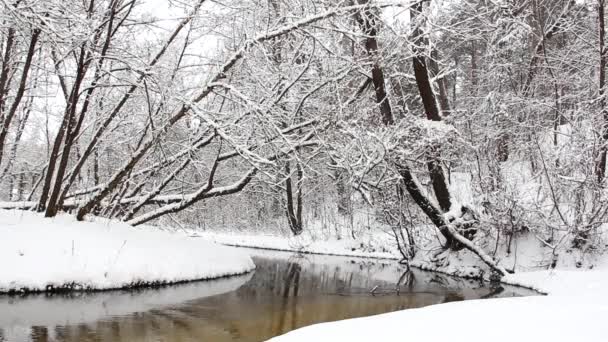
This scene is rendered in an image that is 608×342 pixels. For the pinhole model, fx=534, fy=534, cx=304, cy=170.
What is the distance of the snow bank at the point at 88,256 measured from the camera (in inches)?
347

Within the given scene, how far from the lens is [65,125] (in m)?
11.1

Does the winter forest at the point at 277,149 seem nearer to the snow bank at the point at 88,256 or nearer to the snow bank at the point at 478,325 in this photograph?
the snow bank at the point at 88,256

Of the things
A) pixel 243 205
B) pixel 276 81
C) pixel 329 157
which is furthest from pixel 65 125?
pixel 243 205

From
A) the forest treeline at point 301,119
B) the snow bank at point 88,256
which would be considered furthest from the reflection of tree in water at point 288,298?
the forest treeline at point 301,119

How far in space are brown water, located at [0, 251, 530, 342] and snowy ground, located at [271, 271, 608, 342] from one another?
2.01 metres

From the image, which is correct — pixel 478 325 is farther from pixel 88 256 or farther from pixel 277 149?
pixel 88 256

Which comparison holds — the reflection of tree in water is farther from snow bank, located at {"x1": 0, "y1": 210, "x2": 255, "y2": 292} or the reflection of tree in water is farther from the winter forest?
snow bank, located at {"x1": 0, "y1": 210, "x2": 255, "y2": 292}

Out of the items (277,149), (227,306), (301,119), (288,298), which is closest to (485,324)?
(227,306)

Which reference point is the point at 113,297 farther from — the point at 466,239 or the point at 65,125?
the point at 466,239

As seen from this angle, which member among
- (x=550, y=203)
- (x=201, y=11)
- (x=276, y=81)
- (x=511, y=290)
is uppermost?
(x=201, y=11)

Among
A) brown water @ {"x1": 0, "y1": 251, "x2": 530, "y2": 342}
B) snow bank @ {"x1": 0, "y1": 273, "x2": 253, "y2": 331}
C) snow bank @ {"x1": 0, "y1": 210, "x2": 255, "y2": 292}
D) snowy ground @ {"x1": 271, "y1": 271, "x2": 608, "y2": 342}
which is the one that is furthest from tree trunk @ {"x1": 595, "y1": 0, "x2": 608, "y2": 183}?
snow bank @ {"x1": 0, "y1": 210, "x2": 255, "y2": 292}

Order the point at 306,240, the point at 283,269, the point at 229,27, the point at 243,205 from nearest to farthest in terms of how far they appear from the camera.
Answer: the point at 229,27 → the point at 283,269 → the point at 306,240 → the point at 243,205

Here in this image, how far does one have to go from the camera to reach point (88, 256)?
9492mm

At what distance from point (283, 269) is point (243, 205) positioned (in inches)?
797
